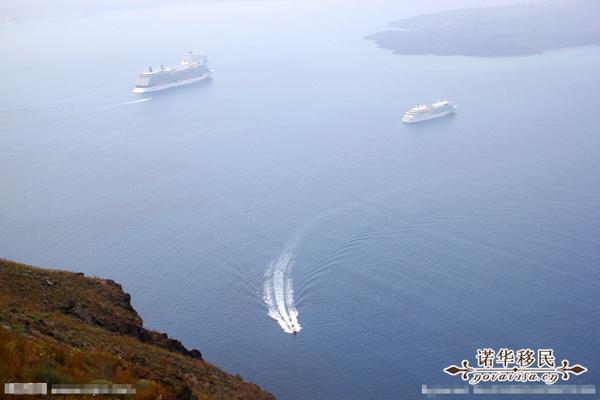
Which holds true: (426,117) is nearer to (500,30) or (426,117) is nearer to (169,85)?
(169,85)

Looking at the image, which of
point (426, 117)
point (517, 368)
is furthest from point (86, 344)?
point (426, 117)

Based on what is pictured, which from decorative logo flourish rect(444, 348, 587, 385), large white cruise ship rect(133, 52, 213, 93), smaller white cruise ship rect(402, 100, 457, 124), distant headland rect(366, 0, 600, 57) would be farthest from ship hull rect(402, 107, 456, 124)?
decorative logo flourish rect(444, 348, 587, 385)

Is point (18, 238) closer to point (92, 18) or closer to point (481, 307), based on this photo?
point (481, 307)

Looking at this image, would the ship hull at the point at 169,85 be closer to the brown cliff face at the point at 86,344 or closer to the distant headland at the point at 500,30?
the distant headland at the point at 500,30

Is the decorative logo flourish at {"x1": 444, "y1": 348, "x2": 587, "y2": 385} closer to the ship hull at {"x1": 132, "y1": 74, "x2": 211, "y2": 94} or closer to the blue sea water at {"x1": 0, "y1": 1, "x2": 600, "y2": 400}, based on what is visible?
the blue sea water at {"x1": 0, "y1": 1, "x2": 600, "y2": 400}

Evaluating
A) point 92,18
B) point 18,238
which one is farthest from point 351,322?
point 92,18
